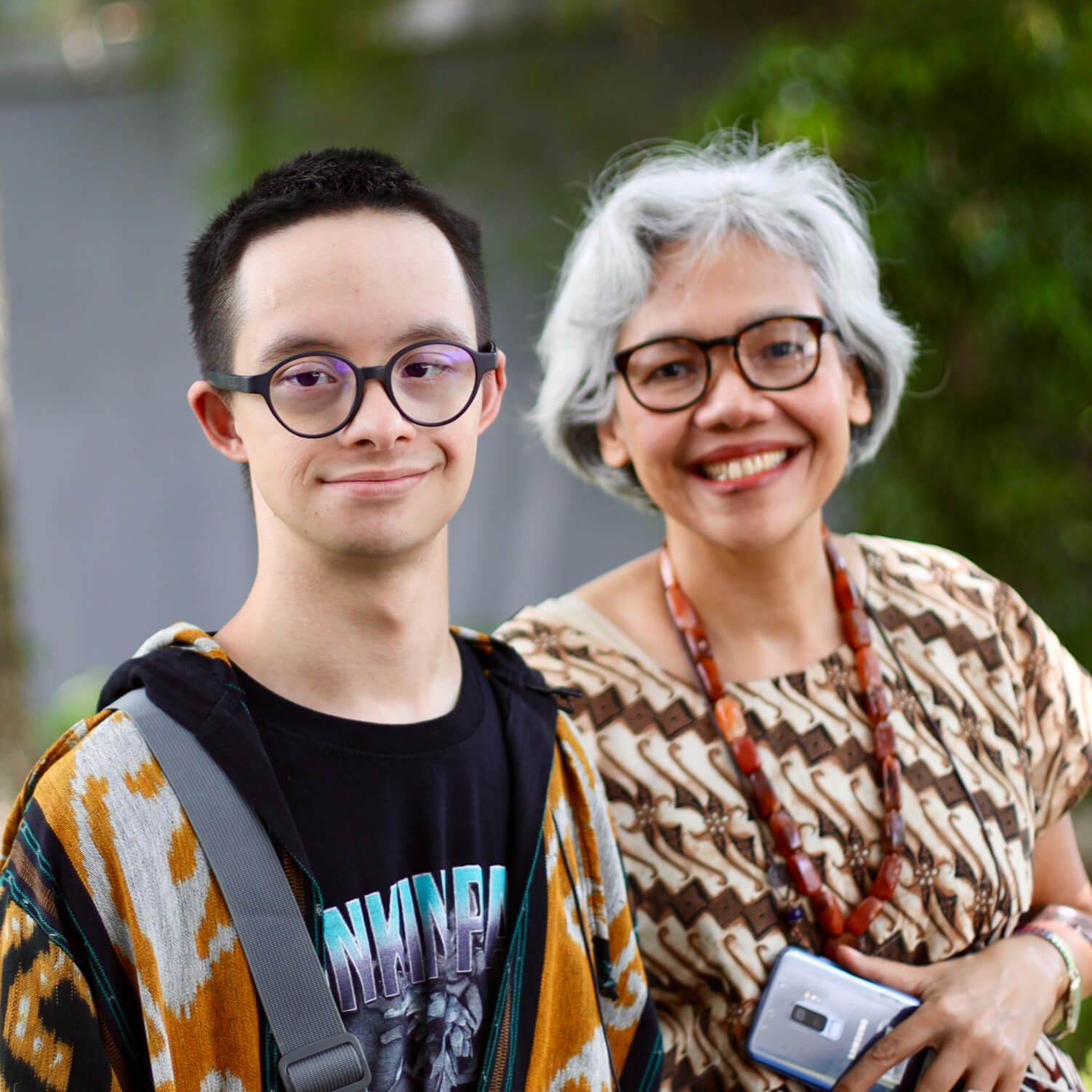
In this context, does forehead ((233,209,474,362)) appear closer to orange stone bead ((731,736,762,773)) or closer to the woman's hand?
orange stone bead ((731,736,762,773))

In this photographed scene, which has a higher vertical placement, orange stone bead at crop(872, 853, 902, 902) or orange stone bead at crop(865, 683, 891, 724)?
orange stone bead at crop(865, 683, 891, 724)

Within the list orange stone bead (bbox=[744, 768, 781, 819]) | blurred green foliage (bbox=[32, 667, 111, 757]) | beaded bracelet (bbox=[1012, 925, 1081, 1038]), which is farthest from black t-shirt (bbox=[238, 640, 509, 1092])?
blurred green foliage (bbox=[32, 667, 111, 757])

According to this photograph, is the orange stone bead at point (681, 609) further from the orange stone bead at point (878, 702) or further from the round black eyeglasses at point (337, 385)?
the round black eyeglasses at point (337, 385)

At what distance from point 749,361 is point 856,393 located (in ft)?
1.18

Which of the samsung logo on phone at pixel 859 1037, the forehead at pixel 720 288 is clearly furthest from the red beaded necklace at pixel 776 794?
the forehead at pixel 720 288

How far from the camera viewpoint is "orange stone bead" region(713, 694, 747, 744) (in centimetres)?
186

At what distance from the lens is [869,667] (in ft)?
6.50

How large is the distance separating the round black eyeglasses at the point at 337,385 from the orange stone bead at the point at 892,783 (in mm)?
1051

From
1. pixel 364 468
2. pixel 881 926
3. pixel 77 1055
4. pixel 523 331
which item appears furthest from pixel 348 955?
pixel 523 331

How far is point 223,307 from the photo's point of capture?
128cm

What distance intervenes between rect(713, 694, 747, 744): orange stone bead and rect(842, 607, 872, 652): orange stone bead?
0.28 m

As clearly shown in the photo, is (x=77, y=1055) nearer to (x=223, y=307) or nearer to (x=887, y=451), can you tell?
(x=223, y=307)

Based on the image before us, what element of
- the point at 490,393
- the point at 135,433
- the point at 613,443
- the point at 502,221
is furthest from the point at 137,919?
the point at 135,433

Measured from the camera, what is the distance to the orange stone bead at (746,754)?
1833 mm
